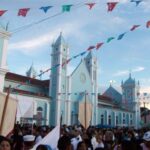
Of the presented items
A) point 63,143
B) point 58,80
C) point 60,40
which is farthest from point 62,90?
point 63,143

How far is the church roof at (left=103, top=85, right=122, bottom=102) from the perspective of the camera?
64.8 metres

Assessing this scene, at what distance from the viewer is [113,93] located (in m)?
66.8

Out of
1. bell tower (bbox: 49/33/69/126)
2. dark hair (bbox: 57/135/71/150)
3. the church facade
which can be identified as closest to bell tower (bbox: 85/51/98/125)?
the church facade

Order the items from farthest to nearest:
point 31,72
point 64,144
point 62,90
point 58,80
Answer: point 31,72 → point 62,90 → point 58,80 → point 64,144

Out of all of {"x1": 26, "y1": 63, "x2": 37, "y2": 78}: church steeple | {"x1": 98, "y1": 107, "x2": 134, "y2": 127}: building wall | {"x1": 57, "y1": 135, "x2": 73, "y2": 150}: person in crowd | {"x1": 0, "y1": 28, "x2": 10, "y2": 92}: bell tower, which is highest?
{"x1": 26, "y1": 63, "x2": 37, "y2": 78}: church steeple

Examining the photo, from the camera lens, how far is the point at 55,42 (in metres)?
42.9

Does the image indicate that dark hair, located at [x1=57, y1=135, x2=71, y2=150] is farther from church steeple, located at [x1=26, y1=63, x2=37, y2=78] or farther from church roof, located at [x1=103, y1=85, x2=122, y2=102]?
church roof, located at [x1=103, y1=85, x2=122, y2=102]

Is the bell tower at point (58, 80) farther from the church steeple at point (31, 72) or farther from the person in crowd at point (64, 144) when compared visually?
the person in crowd at point (64, 144)

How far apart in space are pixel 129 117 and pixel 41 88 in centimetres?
2008

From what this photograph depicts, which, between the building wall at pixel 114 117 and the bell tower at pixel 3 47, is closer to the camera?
the bell tower at pixel 3 47

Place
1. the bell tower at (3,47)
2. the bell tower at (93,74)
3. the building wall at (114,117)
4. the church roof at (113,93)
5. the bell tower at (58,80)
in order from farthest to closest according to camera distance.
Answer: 1. the church roof at (113,93)
2. the building wall at (114,117)
3. the bell tower at (93,74)
4. the bell tower at (58,80)
5. the bell tower at (3,47)

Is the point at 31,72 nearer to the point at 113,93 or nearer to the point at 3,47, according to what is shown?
the point at 113,93

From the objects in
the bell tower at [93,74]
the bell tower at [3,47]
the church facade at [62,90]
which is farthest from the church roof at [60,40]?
the bell tower at [3,47]

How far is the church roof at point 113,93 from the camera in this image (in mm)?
64812
